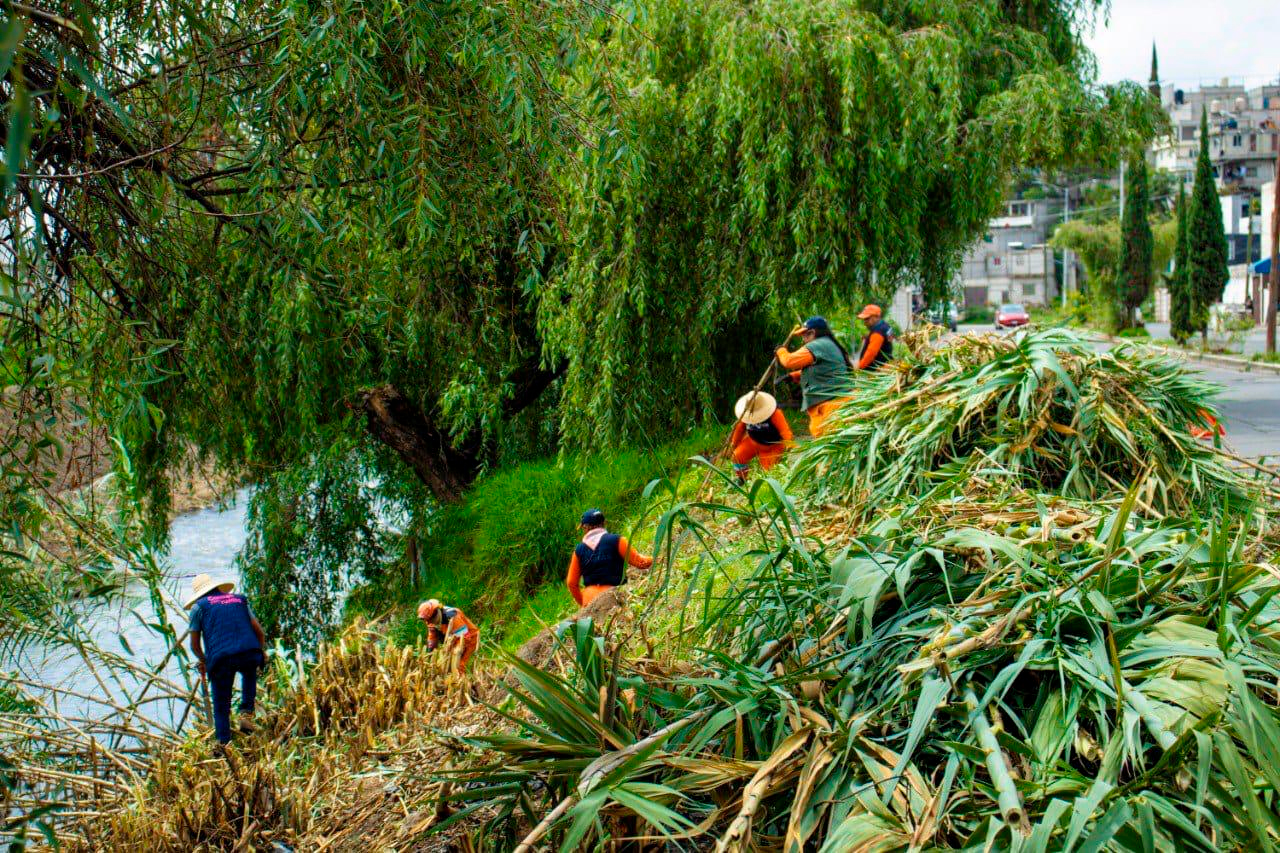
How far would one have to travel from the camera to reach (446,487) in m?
13.6

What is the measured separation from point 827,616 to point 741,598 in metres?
0.31

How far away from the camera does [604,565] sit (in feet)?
25.8

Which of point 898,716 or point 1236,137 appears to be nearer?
point 898,716

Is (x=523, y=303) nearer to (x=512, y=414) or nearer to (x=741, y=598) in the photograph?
(x=512, y=414)

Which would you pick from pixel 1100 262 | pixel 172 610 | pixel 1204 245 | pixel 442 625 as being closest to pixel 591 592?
pixel 442 625

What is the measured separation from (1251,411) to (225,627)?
14.1 meters

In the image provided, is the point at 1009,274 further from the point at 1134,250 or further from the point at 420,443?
the point at 420,443

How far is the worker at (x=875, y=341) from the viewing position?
952 cm

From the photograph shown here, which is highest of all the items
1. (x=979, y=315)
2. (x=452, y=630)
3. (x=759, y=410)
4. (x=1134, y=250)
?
(x=759, y=410)

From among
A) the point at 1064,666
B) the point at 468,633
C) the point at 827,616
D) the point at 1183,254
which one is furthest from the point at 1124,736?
the point at 1183,254

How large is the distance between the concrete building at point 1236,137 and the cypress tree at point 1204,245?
3550cm

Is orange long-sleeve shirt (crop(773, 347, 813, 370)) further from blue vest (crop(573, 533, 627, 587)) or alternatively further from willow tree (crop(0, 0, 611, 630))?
willow tree (crop(0, 0, 611, 630))

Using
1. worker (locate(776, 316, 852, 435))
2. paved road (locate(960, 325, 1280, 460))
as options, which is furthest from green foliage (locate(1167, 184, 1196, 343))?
worker (locate(776, 316, 852, 435))

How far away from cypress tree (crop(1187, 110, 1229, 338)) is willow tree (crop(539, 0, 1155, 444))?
1960cm
